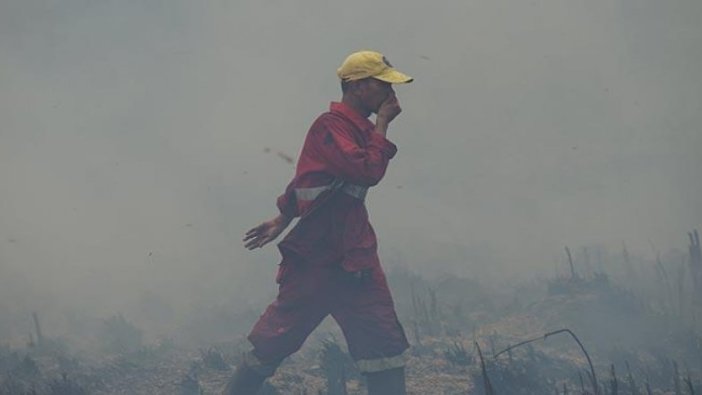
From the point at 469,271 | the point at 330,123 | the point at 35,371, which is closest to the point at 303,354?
the point at 35,371

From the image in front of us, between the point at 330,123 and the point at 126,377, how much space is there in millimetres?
4853

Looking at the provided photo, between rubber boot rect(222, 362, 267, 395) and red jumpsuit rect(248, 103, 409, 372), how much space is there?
0.16m

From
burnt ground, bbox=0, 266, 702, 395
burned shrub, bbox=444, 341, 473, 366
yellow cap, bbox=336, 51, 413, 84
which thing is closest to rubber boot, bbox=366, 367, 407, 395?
burnt ground, bbox=0, 266, 702, 395

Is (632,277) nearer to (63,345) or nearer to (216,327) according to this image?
(216,327)

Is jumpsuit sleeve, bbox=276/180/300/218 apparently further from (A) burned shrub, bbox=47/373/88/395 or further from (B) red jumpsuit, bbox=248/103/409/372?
(A) burned shrub, bbox=47/373/88/395

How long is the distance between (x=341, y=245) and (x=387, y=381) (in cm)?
105

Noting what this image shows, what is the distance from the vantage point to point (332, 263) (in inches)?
199

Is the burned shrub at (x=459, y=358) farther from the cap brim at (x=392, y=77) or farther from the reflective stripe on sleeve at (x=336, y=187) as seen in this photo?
the cap brim at (x=392, y=77)

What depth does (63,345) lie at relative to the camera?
12.1 metres

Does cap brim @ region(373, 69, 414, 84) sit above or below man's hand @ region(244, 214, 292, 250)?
above

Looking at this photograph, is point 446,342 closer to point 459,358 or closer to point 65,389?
point 459,358

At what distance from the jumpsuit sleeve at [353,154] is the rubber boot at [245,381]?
1.76m

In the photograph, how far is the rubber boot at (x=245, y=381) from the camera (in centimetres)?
539

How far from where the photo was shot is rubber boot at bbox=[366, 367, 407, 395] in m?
5.09
